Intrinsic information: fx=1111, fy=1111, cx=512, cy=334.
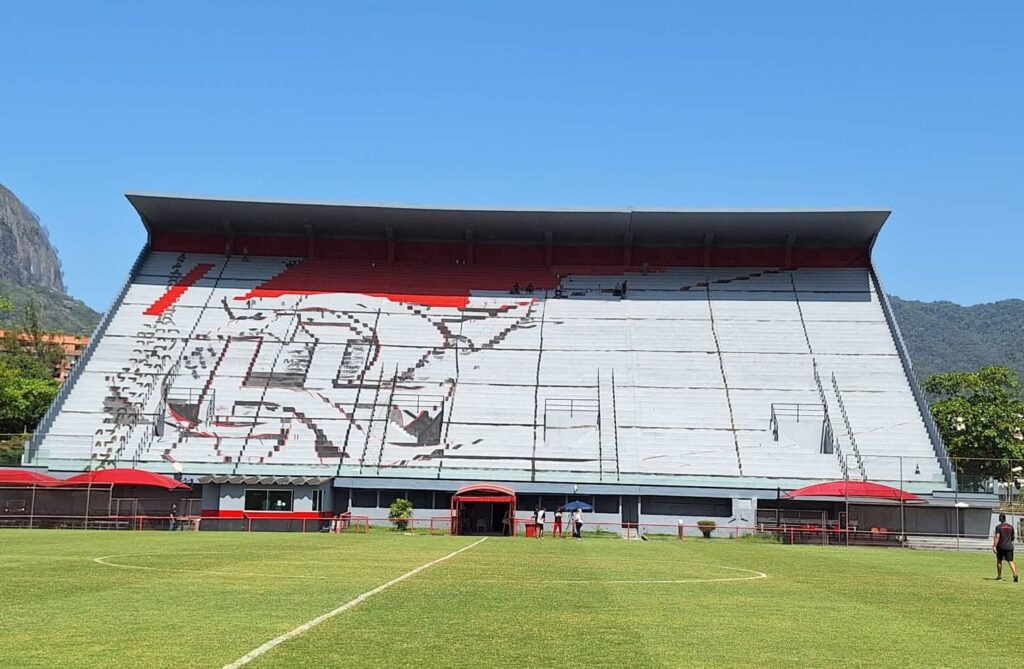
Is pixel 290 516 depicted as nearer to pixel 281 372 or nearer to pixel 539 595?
pixel 281 372

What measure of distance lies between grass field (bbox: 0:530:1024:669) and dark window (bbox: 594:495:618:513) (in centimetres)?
2434

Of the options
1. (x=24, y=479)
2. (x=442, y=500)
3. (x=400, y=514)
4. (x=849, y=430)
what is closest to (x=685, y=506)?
(x=849, y=430)

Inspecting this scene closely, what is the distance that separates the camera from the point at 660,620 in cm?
1588

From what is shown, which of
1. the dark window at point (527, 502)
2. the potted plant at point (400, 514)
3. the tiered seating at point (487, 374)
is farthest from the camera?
the tiered seating at point (487, 374)

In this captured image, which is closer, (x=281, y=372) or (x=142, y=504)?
(x=142, y=504)

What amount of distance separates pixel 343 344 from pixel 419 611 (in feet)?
169

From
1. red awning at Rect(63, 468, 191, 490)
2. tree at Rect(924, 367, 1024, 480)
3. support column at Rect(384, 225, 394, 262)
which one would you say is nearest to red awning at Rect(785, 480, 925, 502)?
tree at Rect(924, 367, 1024, 480)

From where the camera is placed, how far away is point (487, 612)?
1620cm

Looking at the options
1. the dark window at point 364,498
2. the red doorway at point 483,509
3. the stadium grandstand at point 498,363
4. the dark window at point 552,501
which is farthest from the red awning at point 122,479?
the dark window at point 552,501

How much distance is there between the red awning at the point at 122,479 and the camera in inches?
1913

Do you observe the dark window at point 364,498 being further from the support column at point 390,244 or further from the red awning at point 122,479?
the support column at point 390,244

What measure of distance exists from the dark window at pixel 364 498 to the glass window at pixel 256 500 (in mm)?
5792

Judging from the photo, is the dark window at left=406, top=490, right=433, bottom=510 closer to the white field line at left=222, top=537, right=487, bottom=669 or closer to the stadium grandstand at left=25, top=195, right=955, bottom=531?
the stadium grandstand at left=25, top=195, right=955, bottom=531

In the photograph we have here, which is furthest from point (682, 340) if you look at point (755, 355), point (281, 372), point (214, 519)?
point (214, 519)
